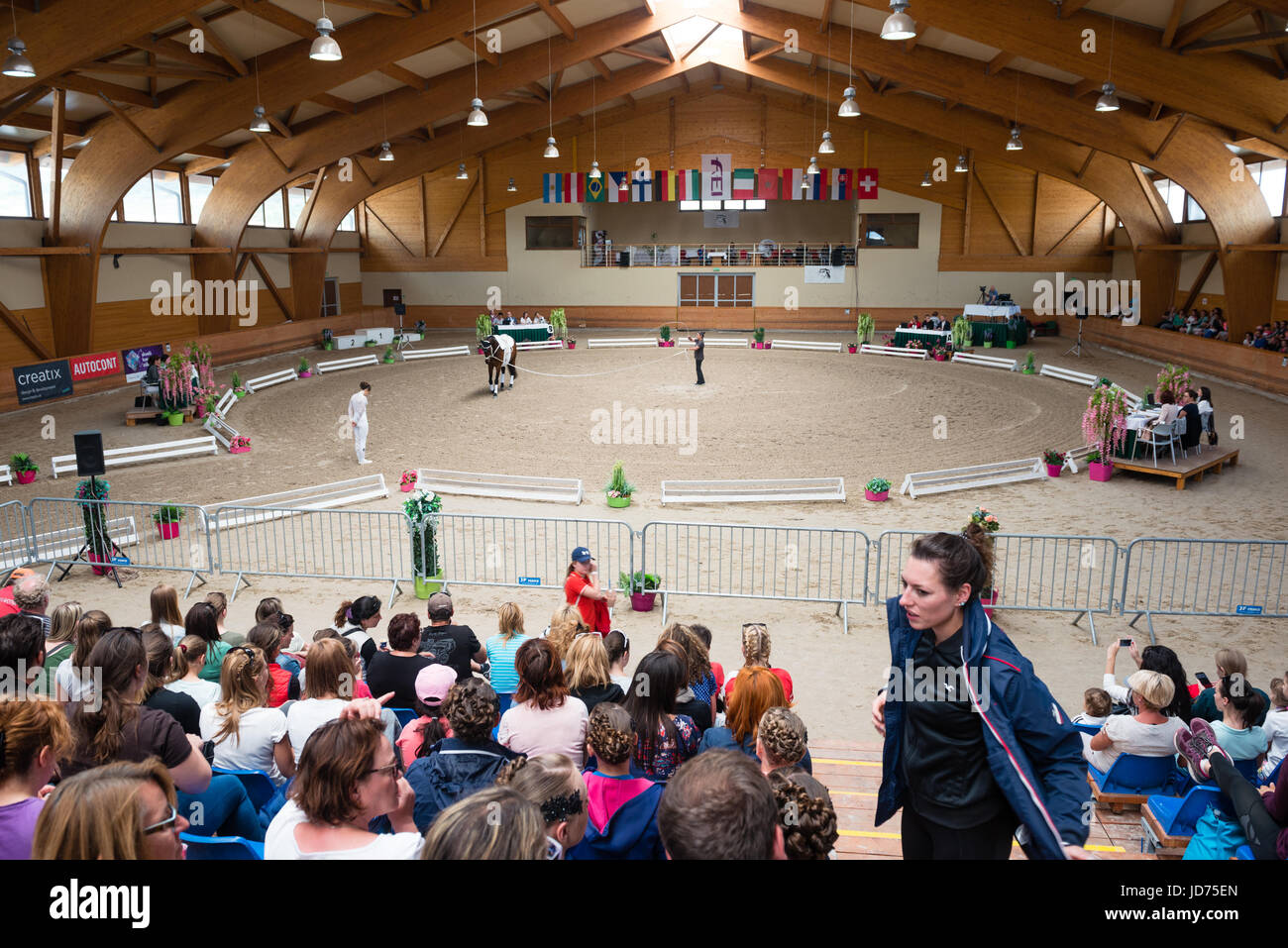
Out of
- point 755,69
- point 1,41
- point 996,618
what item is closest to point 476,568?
point 996,618

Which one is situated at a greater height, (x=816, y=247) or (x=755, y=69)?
(x=755, y=69)

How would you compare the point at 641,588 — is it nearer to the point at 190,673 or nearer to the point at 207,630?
the point at 207,630

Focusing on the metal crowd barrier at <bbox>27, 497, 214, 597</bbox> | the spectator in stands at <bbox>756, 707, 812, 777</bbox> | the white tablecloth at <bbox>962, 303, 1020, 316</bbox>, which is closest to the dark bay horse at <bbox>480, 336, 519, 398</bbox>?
the metal crowd barrier at <bbox>27, 497, 214, 597</bbox>

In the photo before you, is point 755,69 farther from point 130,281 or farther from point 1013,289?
point 130,281

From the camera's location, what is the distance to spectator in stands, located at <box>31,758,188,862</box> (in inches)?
86.2

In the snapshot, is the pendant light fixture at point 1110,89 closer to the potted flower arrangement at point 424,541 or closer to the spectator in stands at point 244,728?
the potted flower arrangement at point 424,541

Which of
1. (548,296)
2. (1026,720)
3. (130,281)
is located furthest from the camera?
(548,296)

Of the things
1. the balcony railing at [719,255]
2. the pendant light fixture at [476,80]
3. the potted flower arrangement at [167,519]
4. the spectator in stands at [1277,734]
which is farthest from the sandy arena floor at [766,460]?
the balcony railing at [719,255]

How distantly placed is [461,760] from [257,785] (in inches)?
56.3

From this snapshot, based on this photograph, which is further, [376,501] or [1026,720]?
[376,501]

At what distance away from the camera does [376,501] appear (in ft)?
47.0

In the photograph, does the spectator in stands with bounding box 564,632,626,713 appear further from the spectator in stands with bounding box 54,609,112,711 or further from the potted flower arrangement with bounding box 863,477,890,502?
the potted flower arrangement with bounding box 863,477,890,502

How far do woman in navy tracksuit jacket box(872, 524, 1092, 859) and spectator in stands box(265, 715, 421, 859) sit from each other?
1659 mm

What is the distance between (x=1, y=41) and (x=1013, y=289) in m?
34.5
